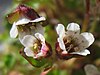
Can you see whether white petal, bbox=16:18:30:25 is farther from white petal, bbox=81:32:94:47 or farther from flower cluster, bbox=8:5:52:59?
white petal, bbox=81:32:94:47

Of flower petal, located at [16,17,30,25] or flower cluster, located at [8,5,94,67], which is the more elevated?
flower petal, located at [16,17,30,25]

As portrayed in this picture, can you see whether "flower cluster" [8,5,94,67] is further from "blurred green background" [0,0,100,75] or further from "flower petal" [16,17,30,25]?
"blurred green background" [0,0,100,75]

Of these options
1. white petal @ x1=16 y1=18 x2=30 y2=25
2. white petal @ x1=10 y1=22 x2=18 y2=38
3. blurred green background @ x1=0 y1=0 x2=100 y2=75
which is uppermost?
white petal @ x1=16 y1=18 x2=30 y2=25

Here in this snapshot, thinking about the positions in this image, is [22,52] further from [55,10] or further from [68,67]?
[55,10]

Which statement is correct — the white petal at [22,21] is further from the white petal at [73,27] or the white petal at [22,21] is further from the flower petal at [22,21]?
the white petal at [73,27]

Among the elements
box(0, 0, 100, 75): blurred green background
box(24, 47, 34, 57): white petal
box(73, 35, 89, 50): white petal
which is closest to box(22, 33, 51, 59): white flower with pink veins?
box(24, 47, 34, 57): white petal

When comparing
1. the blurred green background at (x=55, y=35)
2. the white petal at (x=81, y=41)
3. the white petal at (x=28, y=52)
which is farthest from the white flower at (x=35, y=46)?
the blurred green background at (x=55, y=35)

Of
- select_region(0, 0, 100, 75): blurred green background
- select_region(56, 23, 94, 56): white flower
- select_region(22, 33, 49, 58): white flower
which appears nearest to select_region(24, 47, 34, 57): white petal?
select_region(22, 33, 49, 58): white flower

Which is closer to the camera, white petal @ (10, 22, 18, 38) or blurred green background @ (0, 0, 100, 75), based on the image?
white petal @ (10, 22, 18, 38)
